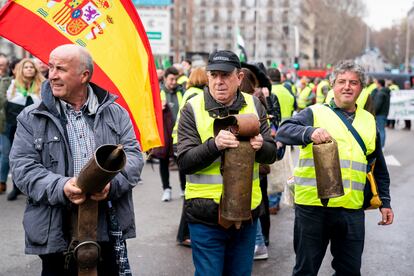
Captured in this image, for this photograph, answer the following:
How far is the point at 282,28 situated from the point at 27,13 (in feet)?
350

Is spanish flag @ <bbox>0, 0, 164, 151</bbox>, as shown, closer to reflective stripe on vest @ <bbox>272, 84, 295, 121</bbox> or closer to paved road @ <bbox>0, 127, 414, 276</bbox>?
paved road @ <bbox>0, 127, 414, 276</bbox>

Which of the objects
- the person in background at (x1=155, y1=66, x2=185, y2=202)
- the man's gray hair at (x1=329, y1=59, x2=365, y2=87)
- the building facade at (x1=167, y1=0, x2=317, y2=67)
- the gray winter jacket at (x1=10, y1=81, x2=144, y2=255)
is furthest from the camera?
the building facade at (x1=167, y1=0, x2=317, y2=67)

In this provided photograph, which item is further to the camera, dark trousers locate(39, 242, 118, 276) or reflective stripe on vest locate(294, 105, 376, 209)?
reflective stripe on vest locate(294, 105, 376, 209)

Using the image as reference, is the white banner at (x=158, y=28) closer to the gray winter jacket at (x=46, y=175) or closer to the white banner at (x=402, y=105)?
the white banner at (x=402, y=105)

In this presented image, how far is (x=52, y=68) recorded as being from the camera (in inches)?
124

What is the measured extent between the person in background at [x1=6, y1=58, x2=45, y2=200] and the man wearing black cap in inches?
192

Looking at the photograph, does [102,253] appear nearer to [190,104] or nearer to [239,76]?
[190,104]

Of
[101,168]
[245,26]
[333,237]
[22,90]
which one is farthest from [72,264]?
[245,26]

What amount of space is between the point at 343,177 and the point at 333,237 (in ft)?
1.43

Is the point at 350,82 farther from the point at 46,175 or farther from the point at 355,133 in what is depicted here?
the point at 46,175

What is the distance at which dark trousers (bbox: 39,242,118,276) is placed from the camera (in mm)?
3217

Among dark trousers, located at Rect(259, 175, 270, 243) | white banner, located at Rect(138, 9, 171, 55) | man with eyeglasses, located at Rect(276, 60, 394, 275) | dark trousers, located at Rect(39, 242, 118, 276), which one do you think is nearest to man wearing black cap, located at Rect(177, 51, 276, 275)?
man with eyeglasses, located at Rect(276, 60, 394, 275)

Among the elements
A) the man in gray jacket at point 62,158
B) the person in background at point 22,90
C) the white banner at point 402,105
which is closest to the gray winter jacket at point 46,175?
the man in gray jacket at point 62,158

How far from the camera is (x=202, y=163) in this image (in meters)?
3.53
